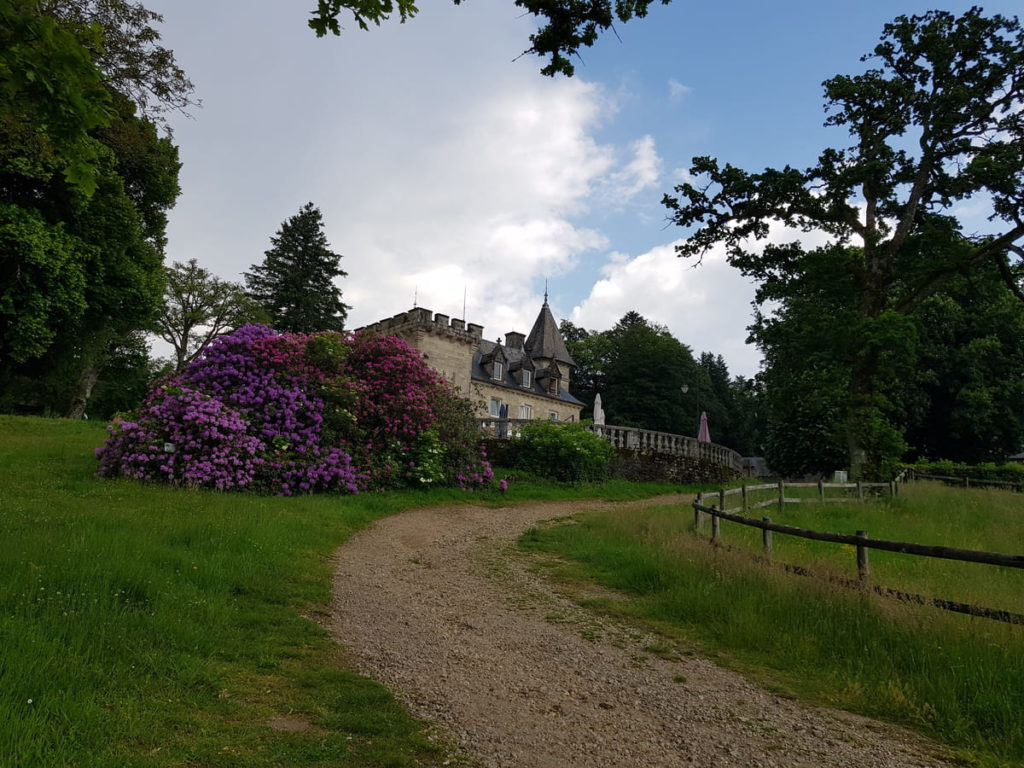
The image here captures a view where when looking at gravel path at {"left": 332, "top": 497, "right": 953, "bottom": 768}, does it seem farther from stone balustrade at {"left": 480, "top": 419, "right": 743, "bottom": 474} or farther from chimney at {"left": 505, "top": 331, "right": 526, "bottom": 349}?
chimney at {"left": 505, "top": 331, "right": 526, "bottom": 349}

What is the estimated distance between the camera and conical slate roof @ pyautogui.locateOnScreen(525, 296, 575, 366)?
5125cm

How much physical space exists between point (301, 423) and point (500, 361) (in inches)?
1234

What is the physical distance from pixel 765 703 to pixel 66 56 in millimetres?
7408

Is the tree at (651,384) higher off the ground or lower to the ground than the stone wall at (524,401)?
higher

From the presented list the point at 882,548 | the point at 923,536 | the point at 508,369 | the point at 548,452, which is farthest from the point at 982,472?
the point at 508,369

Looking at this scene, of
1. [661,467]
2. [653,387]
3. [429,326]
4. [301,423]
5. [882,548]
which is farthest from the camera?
[653,387]

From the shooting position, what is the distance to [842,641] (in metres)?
5.96

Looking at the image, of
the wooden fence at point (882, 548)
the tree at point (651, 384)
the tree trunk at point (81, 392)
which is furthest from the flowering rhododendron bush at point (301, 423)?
the tree at point (651, 384)

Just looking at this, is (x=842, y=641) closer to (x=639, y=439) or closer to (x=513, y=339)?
(x=639, y=439)

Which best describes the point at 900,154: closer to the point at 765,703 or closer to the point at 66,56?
the point at 765,703

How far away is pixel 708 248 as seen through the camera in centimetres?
2088

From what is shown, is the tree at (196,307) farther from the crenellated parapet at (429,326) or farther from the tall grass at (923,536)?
the tall grass at (923,536)

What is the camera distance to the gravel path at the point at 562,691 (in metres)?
3.94

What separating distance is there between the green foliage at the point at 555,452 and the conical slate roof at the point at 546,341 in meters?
29.6
